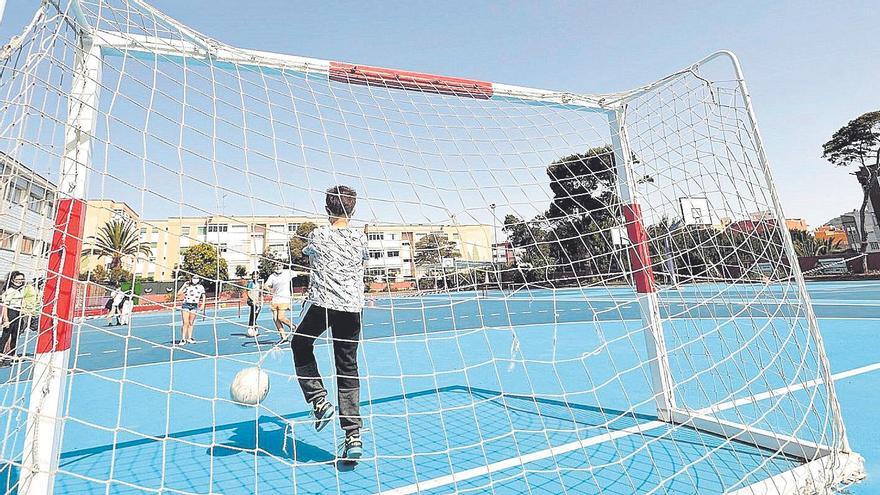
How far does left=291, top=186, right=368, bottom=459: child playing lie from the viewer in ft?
8.81

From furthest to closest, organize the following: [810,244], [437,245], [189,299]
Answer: [810,244], [189,299], [437,245]

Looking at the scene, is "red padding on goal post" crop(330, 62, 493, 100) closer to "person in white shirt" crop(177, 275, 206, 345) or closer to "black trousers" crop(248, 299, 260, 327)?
"black trousers" crop(248, 299, 260, 327)

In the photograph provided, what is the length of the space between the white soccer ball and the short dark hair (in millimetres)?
1162

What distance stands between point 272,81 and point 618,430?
3486 millimetres

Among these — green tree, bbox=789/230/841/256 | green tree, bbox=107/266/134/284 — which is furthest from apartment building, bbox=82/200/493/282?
green tree, bbox=789/230/841/256

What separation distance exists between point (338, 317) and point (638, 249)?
7.91 ft

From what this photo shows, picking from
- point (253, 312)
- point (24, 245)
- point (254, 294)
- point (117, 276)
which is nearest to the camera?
point (24, 245)

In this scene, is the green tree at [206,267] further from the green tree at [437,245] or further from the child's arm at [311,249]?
the green tree at [437,245]

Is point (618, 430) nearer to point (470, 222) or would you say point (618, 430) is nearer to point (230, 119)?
point (470, 222)

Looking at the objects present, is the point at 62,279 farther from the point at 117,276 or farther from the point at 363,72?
the point at 117,276

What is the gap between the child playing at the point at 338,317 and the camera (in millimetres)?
2686

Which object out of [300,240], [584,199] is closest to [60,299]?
[300,240]

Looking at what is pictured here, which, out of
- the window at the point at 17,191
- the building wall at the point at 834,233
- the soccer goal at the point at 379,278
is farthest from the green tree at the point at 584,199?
the building wall at the point at 834,233

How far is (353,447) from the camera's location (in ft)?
8.66
